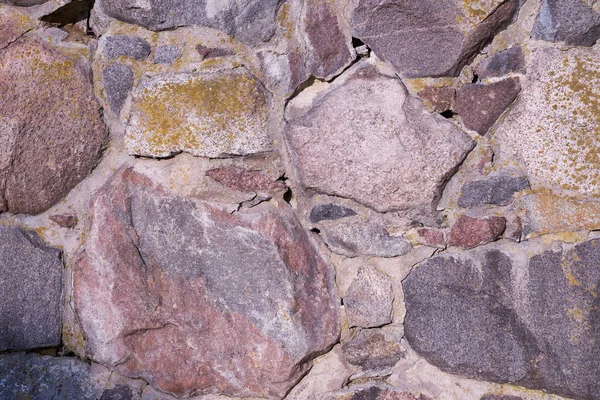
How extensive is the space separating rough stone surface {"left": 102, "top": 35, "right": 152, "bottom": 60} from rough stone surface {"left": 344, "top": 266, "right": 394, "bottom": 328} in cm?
64

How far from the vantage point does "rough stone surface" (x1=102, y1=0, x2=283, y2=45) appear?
3.78 feet

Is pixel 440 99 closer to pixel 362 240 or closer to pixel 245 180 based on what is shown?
pixel 362 240

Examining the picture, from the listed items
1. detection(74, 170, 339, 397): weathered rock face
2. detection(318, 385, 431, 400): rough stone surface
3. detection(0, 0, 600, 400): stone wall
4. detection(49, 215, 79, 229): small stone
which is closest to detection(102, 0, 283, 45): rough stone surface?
detection(0, 0, 600, 400): stone wall

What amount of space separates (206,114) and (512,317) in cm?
70

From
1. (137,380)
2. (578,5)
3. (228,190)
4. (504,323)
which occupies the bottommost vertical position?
(137,380)

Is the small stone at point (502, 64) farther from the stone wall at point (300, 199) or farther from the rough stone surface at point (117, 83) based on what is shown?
the rough stone surface at point (117, 83)

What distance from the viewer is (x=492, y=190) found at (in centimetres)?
108

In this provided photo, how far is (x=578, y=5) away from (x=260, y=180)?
65 centimetres

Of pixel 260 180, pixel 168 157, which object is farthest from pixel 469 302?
pixel 168 157

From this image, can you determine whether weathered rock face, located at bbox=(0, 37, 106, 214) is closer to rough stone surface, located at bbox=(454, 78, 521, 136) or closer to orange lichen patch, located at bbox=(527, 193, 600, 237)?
rough stone surface, located at bbox=(454, 78, 521, 136)

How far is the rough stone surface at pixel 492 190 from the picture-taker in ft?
3.48

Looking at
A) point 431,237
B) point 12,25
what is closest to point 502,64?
point 431,237

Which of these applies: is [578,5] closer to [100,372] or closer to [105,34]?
[105,34]

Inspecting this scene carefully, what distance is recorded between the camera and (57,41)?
1.25m
